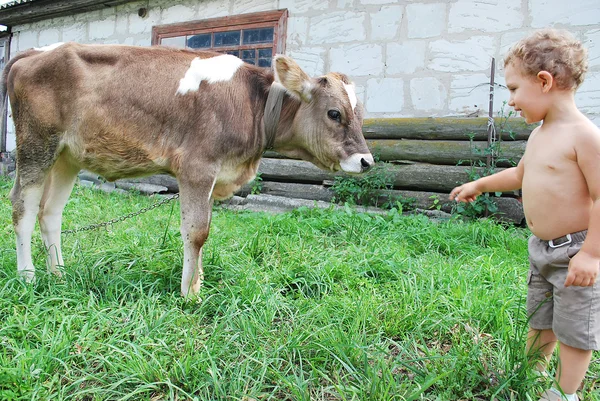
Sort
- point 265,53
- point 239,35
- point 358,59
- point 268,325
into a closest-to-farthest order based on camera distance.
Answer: point 268,325 < point 358,59 < point 265,53 < point 239,35

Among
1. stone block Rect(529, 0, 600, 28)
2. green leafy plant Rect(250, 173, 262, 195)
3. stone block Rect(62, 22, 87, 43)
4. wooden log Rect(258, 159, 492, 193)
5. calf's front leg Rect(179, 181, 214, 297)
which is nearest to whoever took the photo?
calf's front leg Rect(179, 181, 214, 297)

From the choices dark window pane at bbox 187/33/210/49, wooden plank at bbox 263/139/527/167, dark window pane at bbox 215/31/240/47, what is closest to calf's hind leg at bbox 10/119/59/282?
wooden plank at bbox 263/139/527/167

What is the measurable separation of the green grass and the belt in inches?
20.4

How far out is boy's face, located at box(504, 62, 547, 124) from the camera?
1867mm

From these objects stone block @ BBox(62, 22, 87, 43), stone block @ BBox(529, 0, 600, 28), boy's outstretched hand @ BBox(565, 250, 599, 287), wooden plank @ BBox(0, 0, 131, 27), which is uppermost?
wooden plank @ BBox(0, 0, 131, 27)

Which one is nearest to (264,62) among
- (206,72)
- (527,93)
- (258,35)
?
(258,35)

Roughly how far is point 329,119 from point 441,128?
344 centimetres

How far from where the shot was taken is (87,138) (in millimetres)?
3119

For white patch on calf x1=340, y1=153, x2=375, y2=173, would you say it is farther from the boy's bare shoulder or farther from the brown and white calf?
the boy's bare shoulder

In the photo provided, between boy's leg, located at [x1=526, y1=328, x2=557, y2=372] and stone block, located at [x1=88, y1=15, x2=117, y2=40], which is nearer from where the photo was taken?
boy's leg, located at [x1=526, y1=328, x2=557, y2=372]

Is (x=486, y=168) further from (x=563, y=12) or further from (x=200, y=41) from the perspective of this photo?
(x=200, y=41)

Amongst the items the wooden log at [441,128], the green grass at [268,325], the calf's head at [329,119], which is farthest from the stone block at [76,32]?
the calf's head at [329,119]

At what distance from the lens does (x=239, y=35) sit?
→ 27.0 ft

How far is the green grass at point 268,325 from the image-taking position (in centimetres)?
204
